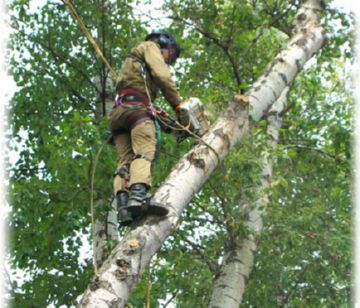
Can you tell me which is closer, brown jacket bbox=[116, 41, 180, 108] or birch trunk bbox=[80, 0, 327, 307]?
birch trunk bbox=[80, 0, 327, 307]

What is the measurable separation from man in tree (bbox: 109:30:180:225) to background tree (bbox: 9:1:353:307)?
159 cm

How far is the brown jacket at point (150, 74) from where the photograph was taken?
5395mm

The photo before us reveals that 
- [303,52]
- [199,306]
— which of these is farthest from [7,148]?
[303,52]

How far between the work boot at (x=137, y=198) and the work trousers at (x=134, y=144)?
1.6 inches

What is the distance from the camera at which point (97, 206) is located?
7.68m

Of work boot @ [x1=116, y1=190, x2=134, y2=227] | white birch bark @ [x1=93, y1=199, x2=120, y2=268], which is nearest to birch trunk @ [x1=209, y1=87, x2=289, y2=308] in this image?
white birch bark @ [x1=93, y1=199, x2=120, y2=268]

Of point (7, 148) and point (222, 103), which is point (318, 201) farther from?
point (7, 148)

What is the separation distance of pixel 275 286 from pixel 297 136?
2.55 metres

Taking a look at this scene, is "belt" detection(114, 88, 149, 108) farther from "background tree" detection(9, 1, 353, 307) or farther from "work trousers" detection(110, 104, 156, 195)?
"background tree" detection(9, 1, 353, 307)

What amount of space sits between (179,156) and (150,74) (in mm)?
2583

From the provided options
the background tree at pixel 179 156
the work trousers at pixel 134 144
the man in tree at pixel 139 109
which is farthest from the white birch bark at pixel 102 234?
the man in tree at pixel 139 109

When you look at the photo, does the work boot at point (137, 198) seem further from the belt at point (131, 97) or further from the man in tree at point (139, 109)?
the belt at point (131, 97)

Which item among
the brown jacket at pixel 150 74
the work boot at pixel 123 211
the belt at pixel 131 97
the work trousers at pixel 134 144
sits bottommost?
the work boot at pixel 123 211

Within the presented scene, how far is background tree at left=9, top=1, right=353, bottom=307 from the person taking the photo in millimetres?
7605
